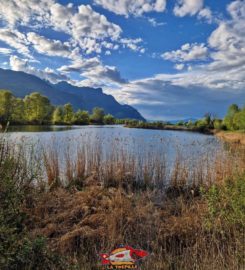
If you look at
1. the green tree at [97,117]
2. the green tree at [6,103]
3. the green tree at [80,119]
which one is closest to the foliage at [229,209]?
the green tree at [6,103]

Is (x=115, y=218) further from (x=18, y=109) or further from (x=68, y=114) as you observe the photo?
(x=68, y=114)

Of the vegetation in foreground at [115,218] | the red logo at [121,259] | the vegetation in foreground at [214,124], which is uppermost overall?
the vegetation in foreground at [214,124]

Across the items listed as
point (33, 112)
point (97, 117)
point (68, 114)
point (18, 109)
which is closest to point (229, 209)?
point (18, 109)

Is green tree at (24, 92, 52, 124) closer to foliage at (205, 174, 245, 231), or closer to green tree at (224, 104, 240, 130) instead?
green tree at (224, 104, 240, 130)

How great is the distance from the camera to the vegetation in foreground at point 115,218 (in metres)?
2.82

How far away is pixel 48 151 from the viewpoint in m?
7.27

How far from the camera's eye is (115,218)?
4305mm

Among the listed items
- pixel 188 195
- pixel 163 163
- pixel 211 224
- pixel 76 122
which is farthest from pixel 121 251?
pixel 76 122

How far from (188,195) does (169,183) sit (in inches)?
29.2

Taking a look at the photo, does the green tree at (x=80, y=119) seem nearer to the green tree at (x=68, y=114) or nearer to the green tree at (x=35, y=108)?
the green tree at (x=68, y=114)

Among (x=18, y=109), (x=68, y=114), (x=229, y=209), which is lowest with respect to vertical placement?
(x=229, y=209)

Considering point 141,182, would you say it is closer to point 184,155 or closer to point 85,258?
point 184,155

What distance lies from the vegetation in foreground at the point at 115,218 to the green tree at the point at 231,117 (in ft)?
134

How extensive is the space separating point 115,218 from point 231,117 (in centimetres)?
4718
